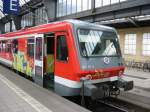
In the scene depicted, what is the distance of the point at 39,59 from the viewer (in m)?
12.1

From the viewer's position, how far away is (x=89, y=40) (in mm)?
9961

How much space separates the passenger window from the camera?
383 inches

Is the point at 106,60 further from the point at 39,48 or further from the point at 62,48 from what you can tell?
the point at 39,48

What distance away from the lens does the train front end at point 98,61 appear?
9.26 metres

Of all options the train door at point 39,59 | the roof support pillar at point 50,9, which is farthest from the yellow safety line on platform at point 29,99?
the roof support pillar at point 50,9

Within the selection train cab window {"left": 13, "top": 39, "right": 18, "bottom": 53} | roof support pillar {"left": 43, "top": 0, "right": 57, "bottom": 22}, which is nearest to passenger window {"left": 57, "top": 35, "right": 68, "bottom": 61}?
train cab window {"left": 13, "top": 39, "right": 18, "bottom": 53}

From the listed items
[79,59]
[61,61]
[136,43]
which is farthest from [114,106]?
[136,43]

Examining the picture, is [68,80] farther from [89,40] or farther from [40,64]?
[40,64]

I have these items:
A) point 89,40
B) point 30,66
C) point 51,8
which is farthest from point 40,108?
point 51,8

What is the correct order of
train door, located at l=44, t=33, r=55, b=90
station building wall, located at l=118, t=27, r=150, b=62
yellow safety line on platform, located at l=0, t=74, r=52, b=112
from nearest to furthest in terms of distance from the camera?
yellow safety line on platform, located at l=0, t=74, r=52, b=112 → train door, located at l=44, t=33, r=55, b=90 → station building wall, located at l=118, t=27, r=150, b=62

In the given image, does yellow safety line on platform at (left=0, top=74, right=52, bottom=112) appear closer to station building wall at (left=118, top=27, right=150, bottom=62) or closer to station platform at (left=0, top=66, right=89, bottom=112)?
station platform at (left=0, top=66, right=89, bottom=112)

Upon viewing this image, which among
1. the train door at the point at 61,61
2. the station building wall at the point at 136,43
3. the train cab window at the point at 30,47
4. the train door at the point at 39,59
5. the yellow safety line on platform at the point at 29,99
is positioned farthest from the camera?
the station building wall at the point at 136,43

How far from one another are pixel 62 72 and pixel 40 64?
90.4 inches

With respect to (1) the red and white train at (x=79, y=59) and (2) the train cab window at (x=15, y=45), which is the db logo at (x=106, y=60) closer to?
(1) the red and white train at (x=79, y=59)
